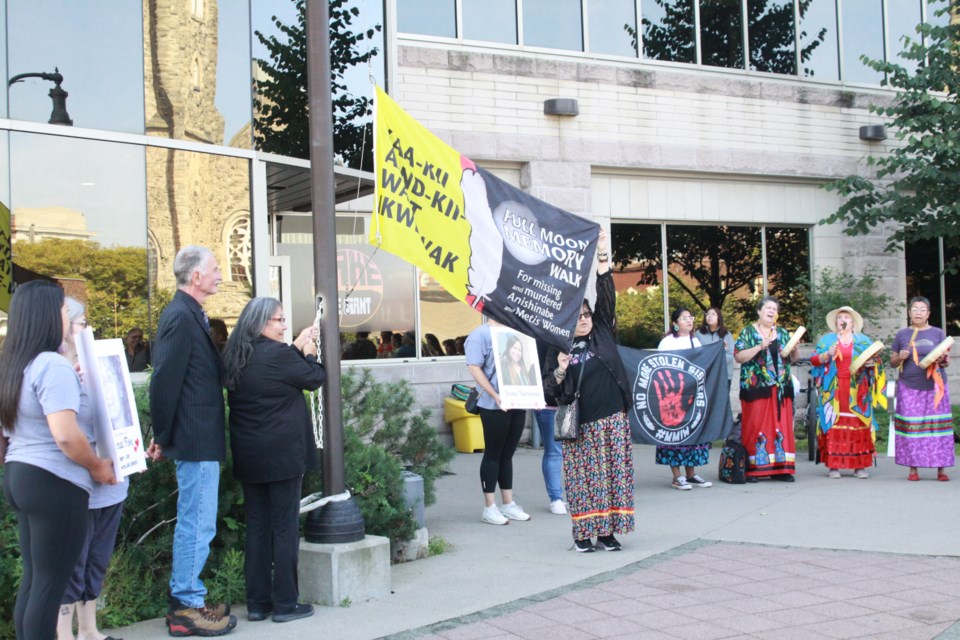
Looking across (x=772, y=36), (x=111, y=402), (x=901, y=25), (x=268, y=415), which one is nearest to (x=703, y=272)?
(x=772, y=36)

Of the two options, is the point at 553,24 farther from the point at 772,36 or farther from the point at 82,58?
the point at 82,58

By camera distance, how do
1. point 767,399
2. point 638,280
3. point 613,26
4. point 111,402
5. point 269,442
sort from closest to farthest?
1. point 111,402
2. point 269,442
3. point 767,399
4. point 613,26
5. point 638,280

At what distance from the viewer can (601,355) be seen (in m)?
7.29

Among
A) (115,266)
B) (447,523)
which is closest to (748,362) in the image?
(447,523)

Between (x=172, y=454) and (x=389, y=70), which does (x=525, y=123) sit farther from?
(x=172, y=454)

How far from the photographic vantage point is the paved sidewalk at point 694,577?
540 centimetres

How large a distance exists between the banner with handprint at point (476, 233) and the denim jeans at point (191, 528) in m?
1.57

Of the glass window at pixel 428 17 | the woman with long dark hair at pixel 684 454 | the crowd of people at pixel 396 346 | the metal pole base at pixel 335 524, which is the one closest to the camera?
the metal pole base at pixel 335 524

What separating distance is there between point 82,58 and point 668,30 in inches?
341

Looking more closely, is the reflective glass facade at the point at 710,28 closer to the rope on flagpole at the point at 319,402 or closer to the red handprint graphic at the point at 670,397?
the red handprint graphic at the point at 670,397

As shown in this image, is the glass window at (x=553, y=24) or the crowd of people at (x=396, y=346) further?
the glass window at (x=553, y=24)

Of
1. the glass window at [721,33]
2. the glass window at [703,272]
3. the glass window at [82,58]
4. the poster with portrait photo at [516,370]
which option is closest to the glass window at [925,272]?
the glass window at [703,272]

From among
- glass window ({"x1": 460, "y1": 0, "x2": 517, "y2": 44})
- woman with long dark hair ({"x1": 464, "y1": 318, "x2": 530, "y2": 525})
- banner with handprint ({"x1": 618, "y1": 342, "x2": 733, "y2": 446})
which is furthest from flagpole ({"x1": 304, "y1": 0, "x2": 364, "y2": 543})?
glass window ({"x1": 460, "y1": 0, "x2": 517, "y2": 44})

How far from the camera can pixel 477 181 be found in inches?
257
